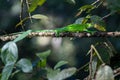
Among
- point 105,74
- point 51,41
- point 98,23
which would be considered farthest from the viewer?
point 51,41

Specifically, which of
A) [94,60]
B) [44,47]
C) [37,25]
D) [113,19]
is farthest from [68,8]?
[94,60]

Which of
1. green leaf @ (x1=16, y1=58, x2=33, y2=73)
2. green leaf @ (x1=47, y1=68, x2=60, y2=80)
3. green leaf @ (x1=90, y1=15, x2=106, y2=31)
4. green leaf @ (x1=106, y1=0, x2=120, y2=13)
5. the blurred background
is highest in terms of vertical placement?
green leaf @ (x1=106, y1=0, x2=120, y2=13)

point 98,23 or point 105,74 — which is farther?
point 98,23

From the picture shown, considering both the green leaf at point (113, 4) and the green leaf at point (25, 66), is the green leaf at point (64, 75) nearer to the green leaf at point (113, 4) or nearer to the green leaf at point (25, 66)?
the green leaf at point (25, 66)

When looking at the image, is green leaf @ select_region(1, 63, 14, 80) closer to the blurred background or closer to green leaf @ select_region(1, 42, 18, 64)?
green leaf @ select_region(1, 42, 18, 64)

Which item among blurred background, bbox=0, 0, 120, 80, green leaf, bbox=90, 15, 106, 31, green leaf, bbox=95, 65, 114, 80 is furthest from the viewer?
blurred background, bbox=0, 0, 120, 80

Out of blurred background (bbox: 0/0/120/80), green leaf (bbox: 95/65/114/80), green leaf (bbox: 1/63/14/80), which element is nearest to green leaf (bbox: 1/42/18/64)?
green leaf (bbox: 1/63/14/80)

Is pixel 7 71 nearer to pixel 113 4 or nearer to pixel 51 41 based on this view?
pixel 113 4

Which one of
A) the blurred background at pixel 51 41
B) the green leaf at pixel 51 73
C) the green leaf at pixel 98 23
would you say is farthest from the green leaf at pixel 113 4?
the blurred background at pixel 51 41

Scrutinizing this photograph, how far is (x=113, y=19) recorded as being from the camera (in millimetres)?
1431

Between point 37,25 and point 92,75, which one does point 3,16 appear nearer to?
point 37,25

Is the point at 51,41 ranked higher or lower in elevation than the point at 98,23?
lower

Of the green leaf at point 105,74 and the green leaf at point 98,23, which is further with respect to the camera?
the green leaf at point 98,23

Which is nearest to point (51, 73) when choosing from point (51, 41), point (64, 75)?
point (64, 75)
